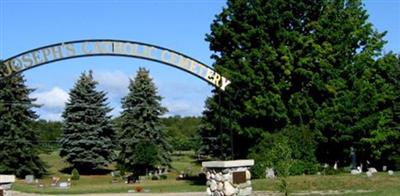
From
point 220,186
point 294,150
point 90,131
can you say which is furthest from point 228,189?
point 90,131

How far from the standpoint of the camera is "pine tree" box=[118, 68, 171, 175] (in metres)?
56.6

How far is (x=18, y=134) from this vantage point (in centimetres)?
5244

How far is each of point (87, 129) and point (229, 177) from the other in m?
43.0

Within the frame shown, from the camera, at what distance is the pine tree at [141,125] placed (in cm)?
5656

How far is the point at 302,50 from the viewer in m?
36.6

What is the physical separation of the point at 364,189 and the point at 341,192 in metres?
1.00

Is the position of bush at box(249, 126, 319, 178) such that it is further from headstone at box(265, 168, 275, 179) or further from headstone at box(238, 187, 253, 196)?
headstone at box(238, 187, 253, 196)

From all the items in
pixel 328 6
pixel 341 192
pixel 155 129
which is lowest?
pixel 341 192

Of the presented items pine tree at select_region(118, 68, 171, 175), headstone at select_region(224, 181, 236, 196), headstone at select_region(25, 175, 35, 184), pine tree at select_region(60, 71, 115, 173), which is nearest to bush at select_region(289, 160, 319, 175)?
headstone at select_region(224, 181, 236, 196)

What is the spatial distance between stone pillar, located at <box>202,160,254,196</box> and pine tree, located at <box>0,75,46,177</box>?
1534 inches

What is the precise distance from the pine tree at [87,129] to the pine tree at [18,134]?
368 centimetres

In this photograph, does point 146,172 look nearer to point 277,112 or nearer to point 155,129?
point 155,129

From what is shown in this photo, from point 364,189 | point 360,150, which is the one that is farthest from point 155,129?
point 364,189

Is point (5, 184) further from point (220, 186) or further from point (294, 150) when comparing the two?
→ point (294, 150)
